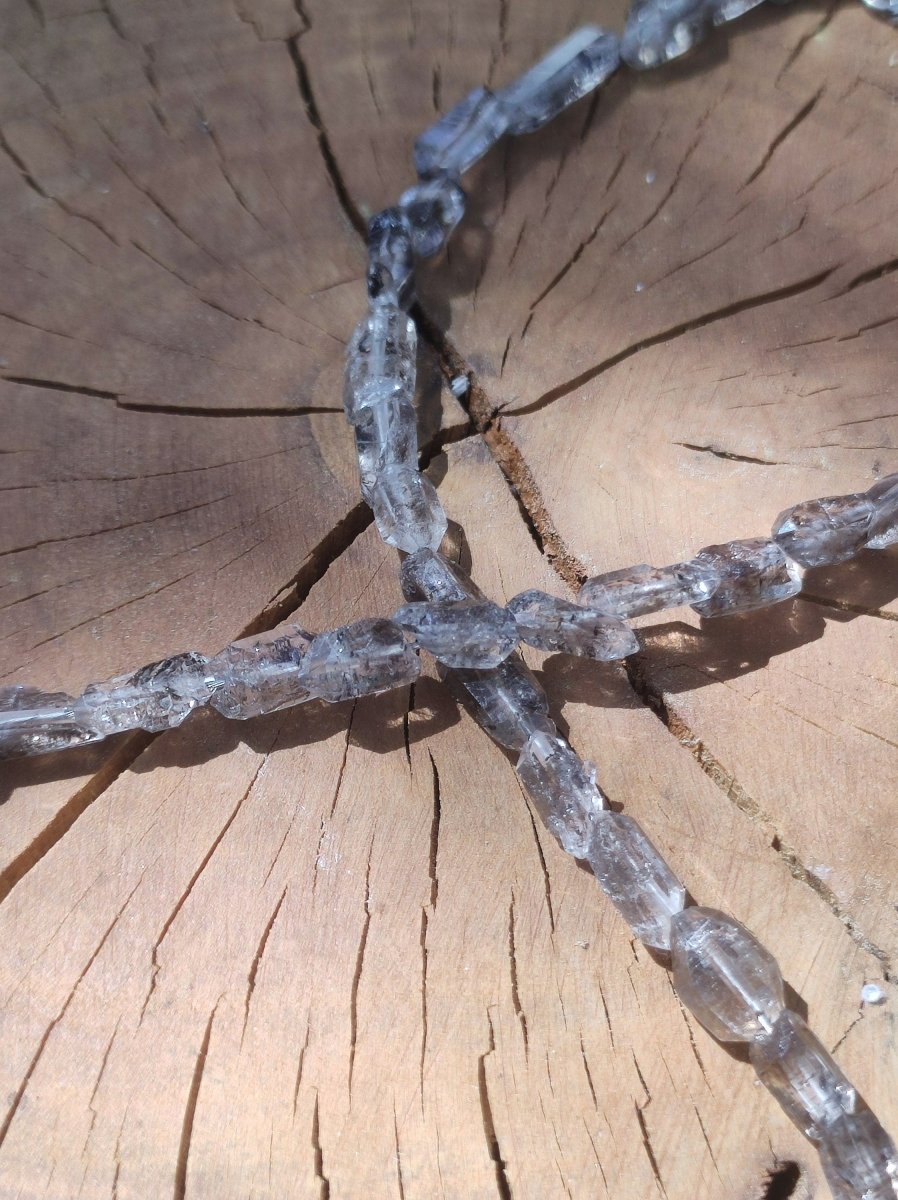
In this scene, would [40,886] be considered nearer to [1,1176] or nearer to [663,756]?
[1,1176]

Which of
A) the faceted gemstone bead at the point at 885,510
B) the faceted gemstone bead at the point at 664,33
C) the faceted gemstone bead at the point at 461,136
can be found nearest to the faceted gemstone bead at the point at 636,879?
the faceted gemstone bead at the point at 885,510

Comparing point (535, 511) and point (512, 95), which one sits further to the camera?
point (512, 95)

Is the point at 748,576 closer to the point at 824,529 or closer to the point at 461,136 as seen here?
the point at 824,529

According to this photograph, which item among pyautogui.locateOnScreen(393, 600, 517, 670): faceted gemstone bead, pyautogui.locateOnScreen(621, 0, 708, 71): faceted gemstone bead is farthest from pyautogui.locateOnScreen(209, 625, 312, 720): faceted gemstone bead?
pyautogui.locateOnScreen(621, 0, 708, 71): faceted gemstone bead

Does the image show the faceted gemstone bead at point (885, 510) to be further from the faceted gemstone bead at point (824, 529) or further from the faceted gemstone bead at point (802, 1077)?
the faceted gemstone bead at point (802, 1077)

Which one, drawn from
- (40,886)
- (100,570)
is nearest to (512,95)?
(100,570)

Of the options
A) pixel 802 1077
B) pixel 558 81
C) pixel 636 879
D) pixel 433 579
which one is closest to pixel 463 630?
pixel 433 579
